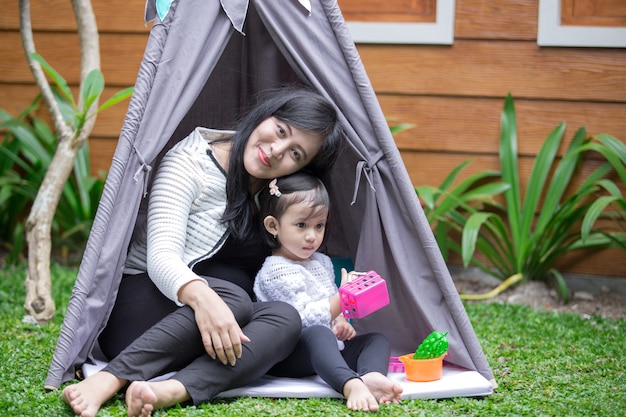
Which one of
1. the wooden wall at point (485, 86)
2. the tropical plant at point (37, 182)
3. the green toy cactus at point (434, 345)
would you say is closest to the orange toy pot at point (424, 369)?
the green toy cactus at point (434, 345)

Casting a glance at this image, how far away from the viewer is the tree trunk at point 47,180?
2844mm

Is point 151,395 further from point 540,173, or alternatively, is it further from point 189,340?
point 540,173

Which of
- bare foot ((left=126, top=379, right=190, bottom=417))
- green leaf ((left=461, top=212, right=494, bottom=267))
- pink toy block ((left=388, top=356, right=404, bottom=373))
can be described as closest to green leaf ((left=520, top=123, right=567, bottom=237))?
green leaf ((left=461, top=212, right=494, bottom=267))

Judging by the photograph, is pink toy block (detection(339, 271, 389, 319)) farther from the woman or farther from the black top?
the black top

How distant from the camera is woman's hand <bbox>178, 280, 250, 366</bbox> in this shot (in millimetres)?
1912

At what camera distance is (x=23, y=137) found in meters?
3.85

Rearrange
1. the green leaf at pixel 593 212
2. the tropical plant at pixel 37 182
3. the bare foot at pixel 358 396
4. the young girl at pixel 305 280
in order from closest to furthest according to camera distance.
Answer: the bare foot at pixel 358 396
the young girl at pixel 305 280
the green leaf at pixel 593 212
the tropical plant at pixel 37 182

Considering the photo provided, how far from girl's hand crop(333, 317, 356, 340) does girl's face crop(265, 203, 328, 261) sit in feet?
0.71

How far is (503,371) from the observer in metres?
2.38

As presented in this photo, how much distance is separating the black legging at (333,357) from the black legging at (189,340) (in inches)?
2.6

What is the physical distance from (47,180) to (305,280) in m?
1.25

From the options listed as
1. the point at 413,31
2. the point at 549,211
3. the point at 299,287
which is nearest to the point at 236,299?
the point at 299,287

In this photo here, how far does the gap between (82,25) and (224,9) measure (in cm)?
104

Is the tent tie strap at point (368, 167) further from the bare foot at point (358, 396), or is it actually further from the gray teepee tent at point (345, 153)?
the bare foot at point (358, 396)
